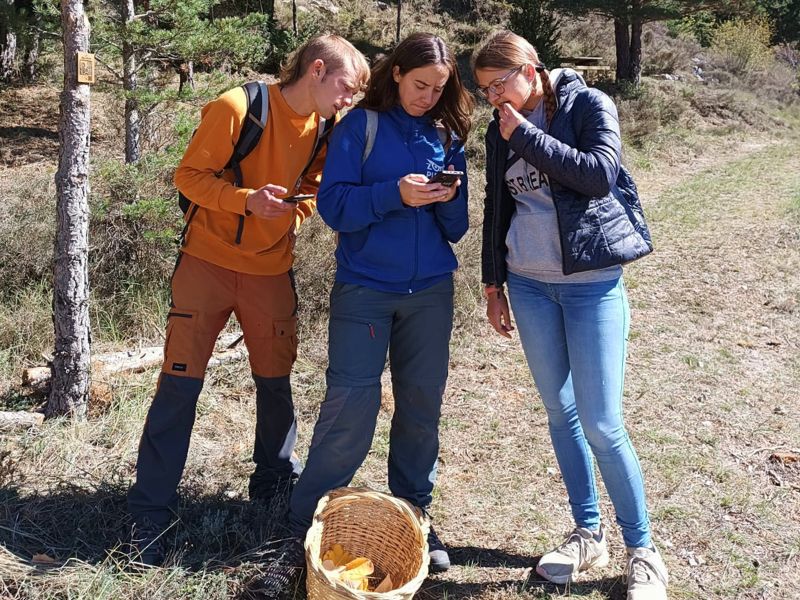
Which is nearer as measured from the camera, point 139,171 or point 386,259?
point 386,259

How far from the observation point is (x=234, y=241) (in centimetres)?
277

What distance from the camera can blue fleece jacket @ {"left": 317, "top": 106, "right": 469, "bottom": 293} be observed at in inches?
99.9

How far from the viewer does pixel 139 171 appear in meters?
5.57

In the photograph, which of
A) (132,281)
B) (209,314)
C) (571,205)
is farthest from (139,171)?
(571,205)

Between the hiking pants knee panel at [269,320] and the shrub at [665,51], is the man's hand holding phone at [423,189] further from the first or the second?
the shrub at [665,51]

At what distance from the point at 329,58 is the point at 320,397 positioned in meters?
2.27

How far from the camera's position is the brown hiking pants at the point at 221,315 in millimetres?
2775

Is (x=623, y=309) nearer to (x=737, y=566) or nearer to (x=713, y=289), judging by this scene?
(x=737, y=566)

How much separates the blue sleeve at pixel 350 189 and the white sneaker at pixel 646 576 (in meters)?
1.50

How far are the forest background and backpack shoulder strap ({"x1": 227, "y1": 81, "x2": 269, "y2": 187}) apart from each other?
1399 mm

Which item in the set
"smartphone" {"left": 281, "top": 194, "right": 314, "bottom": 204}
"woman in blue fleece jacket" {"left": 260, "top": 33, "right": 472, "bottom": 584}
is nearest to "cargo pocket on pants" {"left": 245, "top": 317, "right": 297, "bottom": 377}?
"woman in blue fleece jacket" {"left": 260, "top": 33, "right": 472, "bottom": 584}

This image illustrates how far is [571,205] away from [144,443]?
173 cm

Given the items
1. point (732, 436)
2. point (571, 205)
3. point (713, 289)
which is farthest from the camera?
point (713, 289)

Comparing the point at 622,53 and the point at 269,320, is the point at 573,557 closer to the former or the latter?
the point at 269,320
